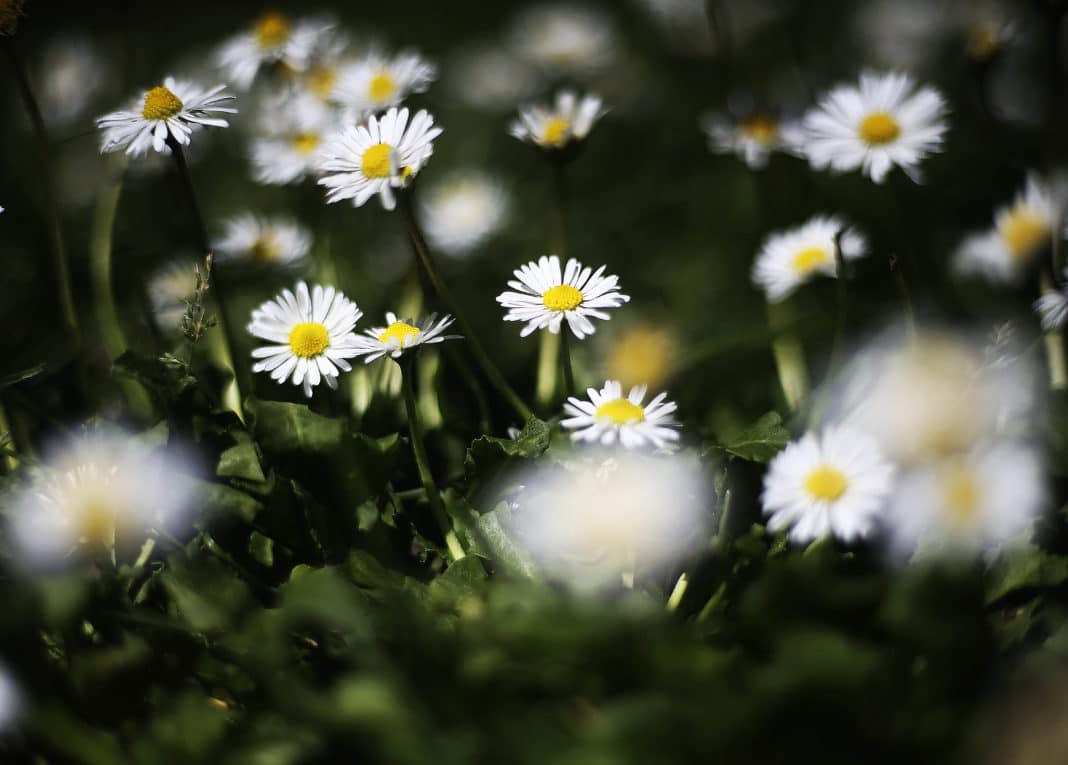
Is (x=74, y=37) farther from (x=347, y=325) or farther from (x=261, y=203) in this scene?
(x=347, y=325)

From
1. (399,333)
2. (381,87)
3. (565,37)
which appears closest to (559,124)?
(381,87)

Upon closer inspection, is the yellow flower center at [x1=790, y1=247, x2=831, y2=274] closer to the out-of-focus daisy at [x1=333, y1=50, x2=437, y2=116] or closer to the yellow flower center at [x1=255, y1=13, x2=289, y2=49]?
the out-of-focus daisy at [x1=333, y1=50, x2=437, y2=116]

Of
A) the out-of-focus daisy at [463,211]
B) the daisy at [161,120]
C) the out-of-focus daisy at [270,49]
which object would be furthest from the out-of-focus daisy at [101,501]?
the out-of-focus daisy at [463,211]

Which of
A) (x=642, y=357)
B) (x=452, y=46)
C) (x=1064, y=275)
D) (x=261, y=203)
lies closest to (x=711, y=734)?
(x=642, y=357)

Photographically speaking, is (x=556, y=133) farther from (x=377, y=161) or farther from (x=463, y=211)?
(x=463, y=211)

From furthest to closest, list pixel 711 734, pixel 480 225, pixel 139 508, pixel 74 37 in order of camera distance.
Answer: pixel 74 37 < pixel 480 225 < pixel 139 508 < pixel 711 734
